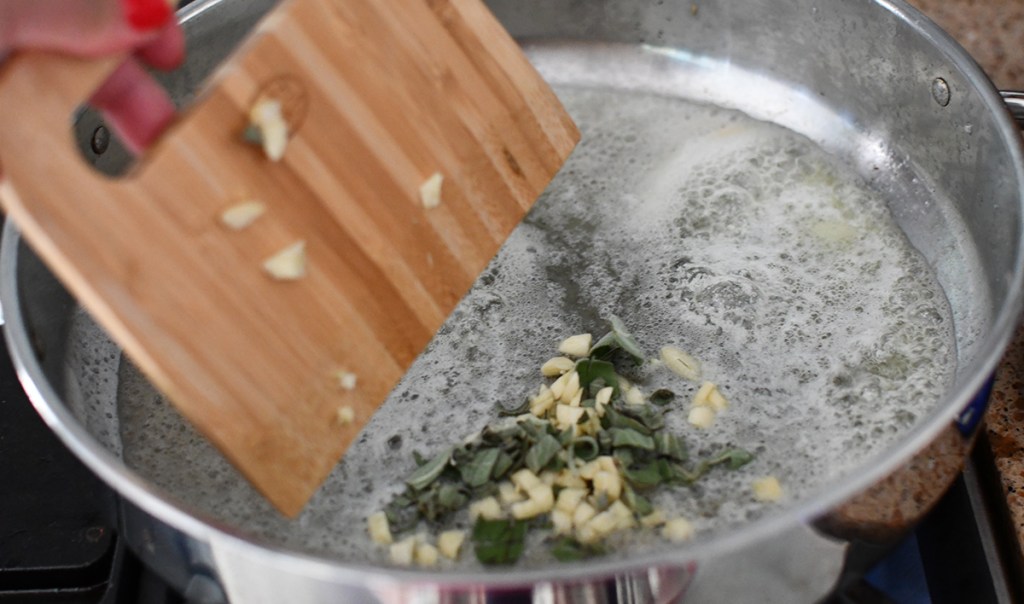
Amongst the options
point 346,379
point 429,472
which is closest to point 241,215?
point 346,379

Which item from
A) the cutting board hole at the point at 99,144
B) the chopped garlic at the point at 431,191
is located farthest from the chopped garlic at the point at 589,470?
the cutting board hole at the point at 99,144

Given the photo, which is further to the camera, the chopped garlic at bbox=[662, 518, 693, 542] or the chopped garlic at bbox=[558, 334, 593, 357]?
the chopped garlic at bbox=[558, 334, 593, 357]

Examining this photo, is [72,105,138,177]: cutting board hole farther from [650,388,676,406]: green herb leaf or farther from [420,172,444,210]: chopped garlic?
[650,388,676,406]: green herb leaf

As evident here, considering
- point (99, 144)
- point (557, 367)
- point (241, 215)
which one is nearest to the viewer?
point (241, 215)

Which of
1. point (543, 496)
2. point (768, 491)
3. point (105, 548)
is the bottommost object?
point (768, 491)

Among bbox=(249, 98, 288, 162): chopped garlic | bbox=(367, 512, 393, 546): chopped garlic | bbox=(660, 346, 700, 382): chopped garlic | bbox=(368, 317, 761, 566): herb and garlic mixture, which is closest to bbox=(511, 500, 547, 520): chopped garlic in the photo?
bbox=(368, 317, 761, 566): herb and garlic mixture

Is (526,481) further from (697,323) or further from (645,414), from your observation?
(697,323)

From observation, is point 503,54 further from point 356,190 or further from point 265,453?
point 265,453
